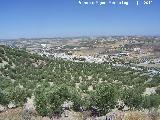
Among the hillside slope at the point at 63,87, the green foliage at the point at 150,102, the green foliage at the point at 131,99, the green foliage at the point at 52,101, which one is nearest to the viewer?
the green foliage at the point at 52,101

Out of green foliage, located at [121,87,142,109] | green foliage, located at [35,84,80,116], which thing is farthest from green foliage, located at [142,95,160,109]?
green foliage, located at [35,84,80,116]

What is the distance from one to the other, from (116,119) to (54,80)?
2298 inches

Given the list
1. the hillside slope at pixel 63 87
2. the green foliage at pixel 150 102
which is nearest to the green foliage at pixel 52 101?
the hillside slope at pixel 63 87

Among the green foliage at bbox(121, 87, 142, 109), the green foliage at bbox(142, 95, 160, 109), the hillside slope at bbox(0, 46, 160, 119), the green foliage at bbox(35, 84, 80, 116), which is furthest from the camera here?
the green foliage at bbox(121, 87, 142, 109)

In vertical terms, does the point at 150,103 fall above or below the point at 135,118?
below

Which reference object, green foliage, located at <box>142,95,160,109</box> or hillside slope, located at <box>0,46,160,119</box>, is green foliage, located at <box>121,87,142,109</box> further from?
green foliage, located at <box>142,95,160,109</box>

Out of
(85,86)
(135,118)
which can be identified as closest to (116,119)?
(135,118)

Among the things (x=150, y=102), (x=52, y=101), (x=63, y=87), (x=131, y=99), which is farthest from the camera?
(x=131, y=99)

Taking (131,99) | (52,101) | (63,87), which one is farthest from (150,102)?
(52,101)

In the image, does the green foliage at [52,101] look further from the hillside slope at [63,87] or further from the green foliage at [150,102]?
the green foliage at [150,102]

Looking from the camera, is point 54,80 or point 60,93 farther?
point 54,80

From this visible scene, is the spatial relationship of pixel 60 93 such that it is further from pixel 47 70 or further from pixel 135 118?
pixel 47 70

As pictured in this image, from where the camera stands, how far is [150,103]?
46875 mm

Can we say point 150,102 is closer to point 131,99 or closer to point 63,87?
point 131,99
